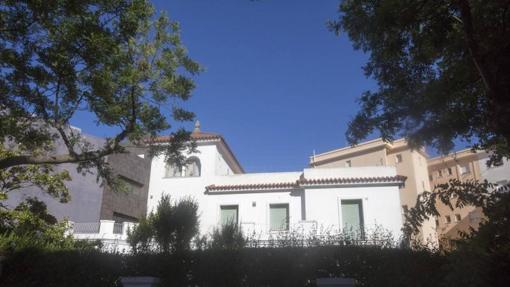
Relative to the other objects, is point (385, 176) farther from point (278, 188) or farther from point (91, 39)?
point (91, 39)

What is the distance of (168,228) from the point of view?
13.8 m

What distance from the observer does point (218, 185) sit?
23.9 meters

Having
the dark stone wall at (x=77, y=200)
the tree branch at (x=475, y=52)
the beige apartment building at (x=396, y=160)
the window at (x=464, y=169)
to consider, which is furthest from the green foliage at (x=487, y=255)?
the window at (x=464, y=169)

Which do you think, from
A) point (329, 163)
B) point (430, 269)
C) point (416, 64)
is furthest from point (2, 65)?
point (329, 163)

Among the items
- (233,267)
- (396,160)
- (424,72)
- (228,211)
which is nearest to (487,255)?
(424,72)

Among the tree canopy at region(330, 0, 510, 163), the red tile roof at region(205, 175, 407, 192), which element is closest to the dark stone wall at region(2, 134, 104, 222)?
the red tile roof at region(205, 175, 407, 192)

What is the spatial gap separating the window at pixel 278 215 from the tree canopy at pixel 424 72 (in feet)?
46.3

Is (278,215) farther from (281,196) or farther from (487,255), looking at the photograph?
(487,255)

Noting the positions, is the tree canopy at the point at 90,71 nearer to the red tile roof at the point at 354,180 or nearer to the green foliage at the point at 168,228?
the green foliage at the point at 168,228

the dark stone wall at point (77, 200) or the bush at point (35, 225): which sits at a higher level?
the dark stone wall at point (77, 200)

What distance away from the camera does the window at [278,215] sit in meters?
22.3

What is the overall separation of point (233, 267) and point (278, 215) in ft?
41.8

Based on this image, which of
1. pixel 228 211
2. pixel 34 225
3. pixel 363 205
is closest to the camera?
pixel 34 225

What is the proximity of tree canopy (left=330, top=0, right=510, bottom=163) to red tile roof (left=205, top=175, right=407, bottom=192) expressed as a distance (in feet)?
38.2
